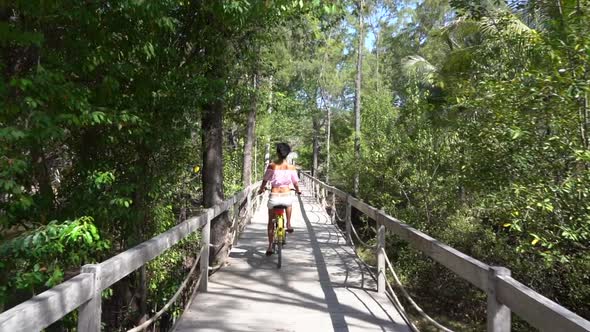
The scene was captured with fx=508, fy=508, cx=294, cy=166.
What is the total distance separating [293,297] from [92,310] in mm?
3514

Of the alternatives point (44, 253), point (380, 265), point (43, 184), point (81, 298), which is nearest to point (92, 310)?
point (81, 298)

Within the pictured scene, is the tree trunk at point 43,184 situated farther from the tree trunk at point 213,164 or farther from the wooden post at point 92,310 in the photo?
the wooden post at point 92,310

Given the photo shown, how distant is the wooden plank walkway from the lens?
204 inches

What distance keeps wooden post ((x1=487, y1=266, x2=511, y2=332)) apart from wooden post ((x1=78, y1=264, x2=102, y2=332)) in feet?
8.04

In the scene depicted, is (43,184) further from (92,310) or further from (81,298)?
(81,298)

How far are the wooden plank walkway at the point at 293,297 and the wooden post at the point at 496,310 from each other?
196cm

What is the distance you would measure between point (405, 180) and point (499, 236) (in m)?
4.00

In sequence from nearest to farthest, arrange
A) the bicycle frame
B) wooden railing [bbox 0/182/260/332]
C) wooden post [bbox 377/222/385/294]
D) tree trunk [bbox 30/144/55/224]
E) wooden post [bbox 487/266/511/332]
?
wooden railing [bbox 0/182/260/332], wooden post [bbox 487/266/511/332], tree trunk [bbox 30/144/55/224], wooden post [bbox 377/222/385/294], the bicycle frame

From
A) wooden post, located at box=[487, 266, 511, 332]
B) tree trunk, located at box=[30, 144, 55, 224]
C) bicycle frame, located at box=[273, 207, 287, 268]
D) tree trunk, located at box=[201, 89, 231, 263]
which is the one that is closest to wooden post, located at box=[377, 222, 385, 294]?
bicycle frame, located at box=[273, 207, 287, 268]

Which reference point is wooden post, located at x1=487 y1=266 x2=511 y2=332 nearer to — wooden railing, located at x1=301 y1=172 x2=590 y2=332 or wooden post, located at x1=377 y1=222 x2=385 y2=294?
wooden railing, located at x1=301 y1=172 x2=590 y2=332

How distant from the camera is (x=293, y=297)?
6.22 m

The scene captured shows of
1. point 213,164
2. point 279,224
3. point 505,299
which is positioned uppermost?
point 213,164

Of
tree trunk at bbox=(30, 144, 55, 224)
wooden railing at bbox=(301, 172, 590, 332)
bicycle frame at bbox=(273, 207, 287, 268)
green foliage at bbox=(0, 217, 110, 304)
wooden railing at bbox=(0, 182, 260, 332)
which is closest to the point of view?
wooden railing at bbox=(0, 182, 260, 332)

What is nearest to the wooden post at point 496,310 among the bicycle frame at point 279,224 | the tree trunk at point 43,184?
the tree trunk at point 43,184
